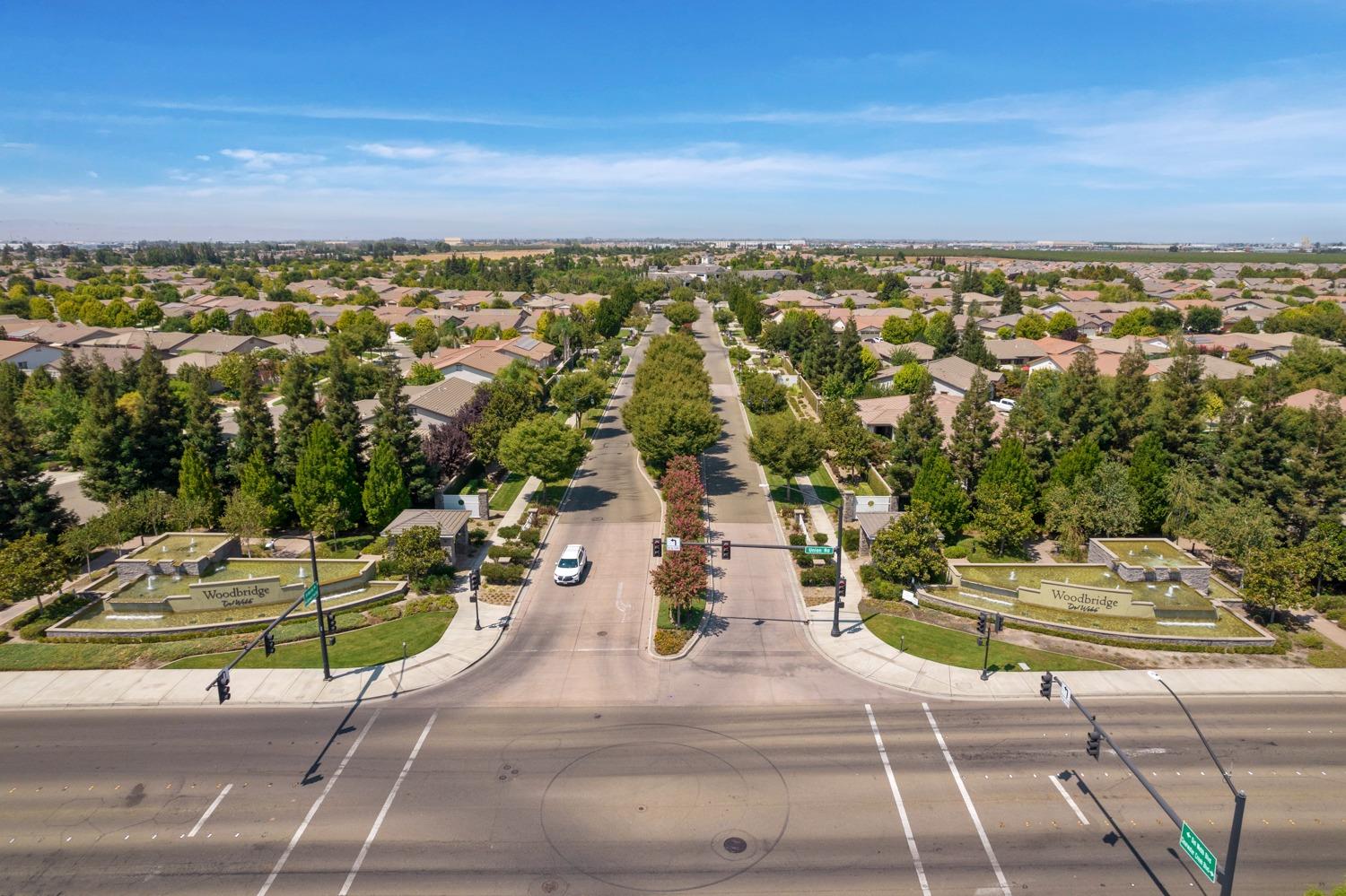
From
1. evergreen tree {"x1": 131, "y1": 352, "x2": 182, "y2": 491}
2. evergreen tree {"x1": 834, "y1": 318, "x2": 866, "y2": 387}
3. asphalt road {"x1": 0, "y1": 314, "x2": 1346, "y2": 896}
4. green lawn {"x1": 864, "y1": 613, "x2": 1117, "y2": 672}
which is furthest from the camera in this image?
evergreen tree {"x1": 834, "y1": 318, "x2": 866, "y2": 387}

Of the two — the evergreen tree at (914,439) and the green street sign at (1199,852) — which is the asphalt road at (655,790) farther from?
the evergreen tree at (914,439)

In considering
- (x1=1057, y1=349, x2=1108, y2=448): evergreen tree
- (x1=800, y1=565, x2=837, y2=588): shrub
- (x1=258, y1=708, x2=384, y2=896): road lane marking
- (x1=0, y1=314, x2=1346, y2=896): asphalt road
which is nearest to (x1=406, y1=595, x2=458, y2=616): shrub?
(x1=0, y1=314, x2=1346, y2=896): asphalt road

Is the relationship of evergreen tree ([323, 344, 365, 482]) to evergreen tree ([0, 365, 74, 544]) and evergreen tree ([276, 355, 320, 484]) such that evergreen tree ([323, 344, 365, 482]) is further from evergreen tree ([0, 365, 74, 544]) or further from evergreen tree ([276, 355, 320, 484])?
evergreen tree ([0, 365, 74, 544])

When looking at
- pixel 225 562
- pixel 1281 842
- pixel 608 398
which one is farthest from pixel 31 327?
pixel 1281 842

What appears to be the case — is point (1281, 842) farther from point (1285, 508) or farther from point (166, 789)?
point (166, 789)

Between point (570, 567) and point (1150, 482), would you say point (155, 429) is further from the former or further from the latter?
point (1150, 482)

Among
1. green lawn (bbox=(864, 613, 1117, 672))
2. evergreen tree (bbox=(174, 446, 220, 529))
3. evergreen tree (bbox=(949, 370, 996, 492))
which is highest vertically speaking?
evergreen tree (bbox=(949, 370, 996, 492))

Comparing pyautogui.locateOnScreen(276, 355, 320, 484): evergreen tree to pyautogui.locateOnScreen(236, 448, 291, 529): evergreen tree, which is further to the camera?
pyautogui.locateOnScreen(276, 355, 320, 484): evergreen tree
